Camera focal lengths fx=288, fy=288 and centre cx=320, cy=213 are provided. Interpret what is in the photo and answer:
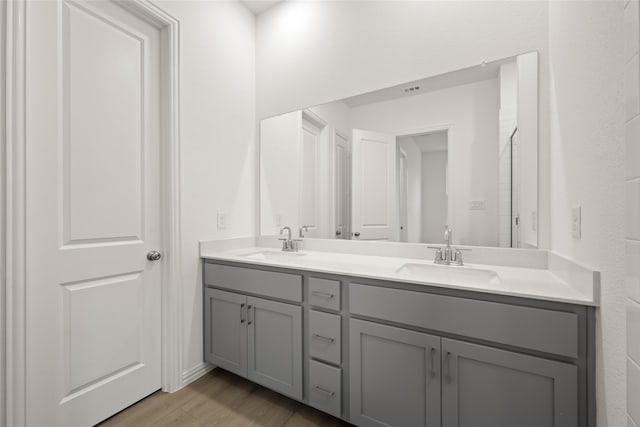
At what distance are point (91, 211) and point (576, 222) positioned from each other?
216 centimetres

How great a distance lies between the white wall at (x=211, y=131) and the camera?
6.15 ft

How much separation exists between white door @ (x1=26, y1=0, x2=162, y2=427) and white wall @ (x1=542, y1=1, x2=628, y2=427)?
2.04m

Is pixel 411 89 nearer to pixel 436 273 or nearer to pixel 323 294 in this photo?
pixel 436 273

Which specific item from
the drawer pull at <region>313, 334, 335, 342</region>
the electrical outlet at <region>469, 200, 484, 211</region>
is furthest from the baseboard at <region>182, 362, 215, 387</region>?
the electrical outlet at <region>469, 200, 484, 211</region>

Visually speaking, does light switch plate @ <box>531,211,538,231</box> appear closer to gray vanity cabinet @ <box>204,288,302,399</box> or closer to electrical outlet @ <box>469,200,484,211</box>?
electrical outlet @ <box>469,200,484,211</box>

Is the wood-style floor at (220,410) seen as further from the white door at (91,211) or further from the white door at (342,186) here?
the white door at (342,186)

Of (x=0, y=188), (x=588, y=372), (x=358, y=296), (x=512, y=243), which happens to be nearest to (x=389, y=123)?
(x=512, y=243)

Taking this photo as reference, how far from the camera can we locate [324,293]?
146cm

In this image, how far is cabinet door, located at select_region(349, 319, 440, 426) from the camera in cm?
118

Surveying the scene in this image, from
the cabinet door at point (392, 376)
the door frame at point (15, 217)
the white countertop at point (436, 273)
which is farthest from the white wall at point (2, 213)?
the cabinet door at point (392, 376)

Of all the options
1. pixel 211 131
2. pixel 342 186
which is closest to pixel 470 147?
pixel 342 186

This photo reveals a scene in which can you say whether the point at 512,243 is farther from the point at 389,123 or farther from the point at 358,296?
the point at 389,123

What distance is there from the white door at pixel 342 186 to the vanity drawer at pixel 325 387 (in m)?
0.86

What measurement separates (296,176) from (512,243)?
1472 mm
